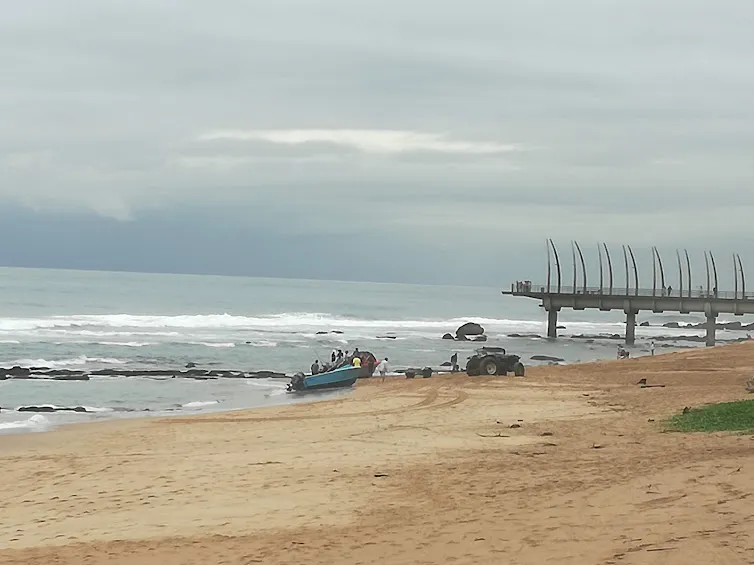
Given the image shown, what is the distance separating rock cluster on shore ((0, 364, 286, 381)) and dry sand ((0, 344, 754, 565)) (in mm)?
15671

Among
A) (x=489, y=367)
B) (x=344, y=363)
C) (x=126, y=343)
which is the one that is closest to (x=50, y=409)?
(x=344, y=363)

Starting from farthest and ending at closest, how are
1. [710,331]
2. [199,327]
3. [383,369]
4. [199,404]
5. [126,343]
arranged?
[199,327] → [710,331] → [126,343] → [383,369] → [199,404]

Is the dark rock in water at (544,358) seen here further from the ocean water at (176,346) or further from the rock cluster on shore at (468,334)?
the rock cluster on shore at (468,334)

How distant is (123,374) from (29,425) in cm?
1477

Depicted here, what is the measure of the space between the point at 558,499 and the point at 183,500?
456 centimetres

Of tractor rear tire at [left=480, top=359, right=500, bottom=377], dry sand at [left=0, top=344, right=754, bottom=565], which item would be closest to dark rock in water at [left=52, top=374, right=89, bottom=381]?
tractor rear tire at [left=480, top=359, right=500, bottom=377]

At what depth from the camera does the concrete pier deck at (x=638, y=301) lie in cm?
6644

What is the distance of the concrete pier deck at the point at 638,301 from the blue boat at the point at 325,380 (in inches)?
1494

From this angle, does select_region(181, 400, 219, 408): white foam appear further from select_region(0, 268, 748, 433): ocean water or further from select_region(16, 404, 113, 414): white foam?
select_region(16, 404, 113, 414): white foam

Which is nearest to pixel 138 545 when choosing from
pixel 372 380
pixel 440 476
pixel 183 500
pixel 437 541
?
pixel 183 500

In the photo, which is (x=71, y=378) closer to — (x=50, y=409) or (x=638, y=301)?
(x=50, y=409)

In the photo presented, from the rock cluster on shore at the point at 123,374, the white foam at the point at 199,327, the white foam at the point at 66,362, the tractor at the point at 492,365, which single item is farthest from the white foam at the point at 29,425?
the white foam at the point at 199,327

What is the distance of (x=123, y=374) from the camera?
37688 millimetres

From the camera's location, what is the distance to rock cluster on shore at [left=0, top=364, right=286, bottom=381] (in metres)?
36.1
